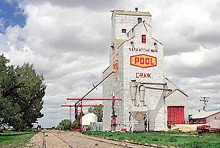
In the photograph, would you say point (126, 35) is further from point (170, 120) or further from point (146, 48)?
point (170, 120)

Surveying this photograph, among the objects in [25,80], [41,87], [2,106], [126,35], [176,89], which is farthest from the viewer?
[41,87]

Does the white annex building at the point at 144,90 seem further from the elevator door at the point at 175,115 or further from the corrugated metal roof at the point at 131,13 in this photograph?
the corrugated metal roof at the point at 131,13

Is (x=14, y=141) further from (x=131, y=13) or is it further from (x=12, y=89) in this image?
(x=131, y=13)

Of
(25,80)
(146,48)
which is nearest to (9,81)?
(25,80)

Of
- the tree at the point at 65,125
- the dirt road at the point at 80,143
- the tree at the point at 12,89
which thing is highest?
the tree at the point at 12,89

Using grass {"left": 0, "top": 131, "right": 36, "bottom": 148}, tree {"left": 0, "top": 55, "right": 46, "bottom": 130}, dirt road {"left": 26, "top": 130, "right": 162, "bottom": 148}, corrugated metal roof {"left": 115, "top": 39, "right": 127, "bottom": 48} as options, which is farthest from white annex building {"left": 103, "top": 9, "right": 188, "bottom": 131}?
dirt road {"left": 26, "top": 130, "right": 162, "bottom": 148}

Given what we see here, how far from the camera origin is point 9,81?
5078cm

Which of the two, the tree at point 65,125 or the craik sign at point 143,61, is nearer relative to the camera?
the craik sign at point 143,61

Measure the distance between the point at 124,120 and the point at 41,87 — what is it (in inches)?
924

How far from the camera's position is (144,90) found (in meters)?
57.2

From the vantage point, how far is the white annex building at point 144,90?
58.1 meters

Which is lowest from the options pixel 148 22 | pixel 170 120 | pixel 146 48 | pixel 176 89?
pixel 170 120

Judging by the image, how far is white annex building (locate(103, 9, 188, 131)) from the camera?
5809 cm

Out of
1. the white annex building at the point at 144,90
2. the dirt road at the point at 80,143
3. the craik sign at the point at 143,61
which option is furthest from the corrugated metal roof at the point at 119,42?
Result: the dirt road at the point at 80,143
